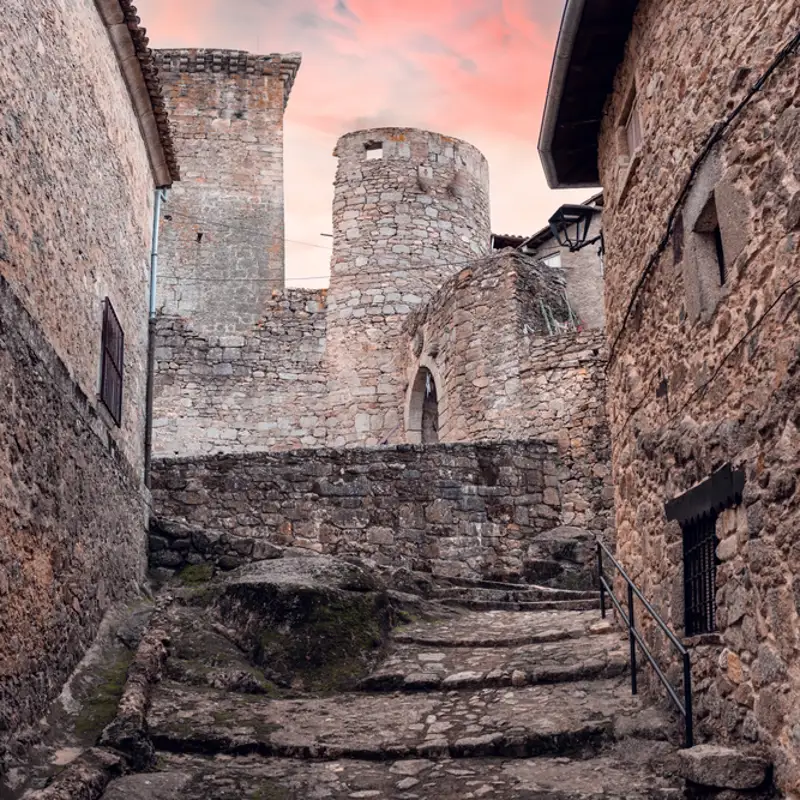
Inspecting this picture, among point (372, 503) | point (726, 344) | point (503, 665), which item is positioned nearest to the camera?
point (726, 344)

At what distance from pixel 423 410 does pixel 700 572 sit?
13484 millimetres

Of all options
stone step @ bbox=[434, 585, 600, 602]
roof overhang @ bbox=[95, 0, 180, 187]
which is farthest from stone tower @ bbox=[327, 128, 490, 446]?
stone step @ bbox=[434, 585, 600, 602]

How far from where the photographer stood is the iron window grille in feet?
18.9

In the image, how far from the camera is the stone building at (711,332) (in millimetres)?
4746

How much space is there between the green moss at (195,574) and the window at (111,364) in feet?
6.46

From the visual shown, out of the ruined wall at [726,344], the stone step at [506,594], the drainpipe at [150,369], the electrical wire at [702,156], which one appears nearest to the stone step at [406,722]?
the ruined wall at [726,344]

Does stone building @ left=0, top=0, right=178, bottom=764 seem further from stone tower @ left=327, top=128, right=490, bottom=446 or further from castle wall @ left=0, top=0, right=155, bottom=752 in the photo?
stone tower @ left=327, top=128, right=490, bottom=446

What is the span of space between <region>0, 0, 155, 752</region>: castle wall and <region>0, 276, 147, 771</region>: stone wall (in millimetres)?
15

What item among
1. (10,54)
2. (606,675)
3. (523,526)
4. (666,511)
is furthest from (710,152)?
(523,526)

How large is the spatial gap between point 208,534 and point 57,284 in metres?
4.49

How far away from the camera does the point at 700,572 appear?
600 centimetres

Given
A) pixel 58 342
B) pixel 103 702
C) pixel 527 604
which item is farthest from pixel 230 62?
pixel 103 702

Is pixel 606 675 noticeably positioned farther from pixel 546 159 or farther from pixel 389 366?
pixel 389 366

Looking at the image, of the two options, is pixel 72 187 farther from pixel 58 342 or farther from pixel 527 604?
pixel 527 604
